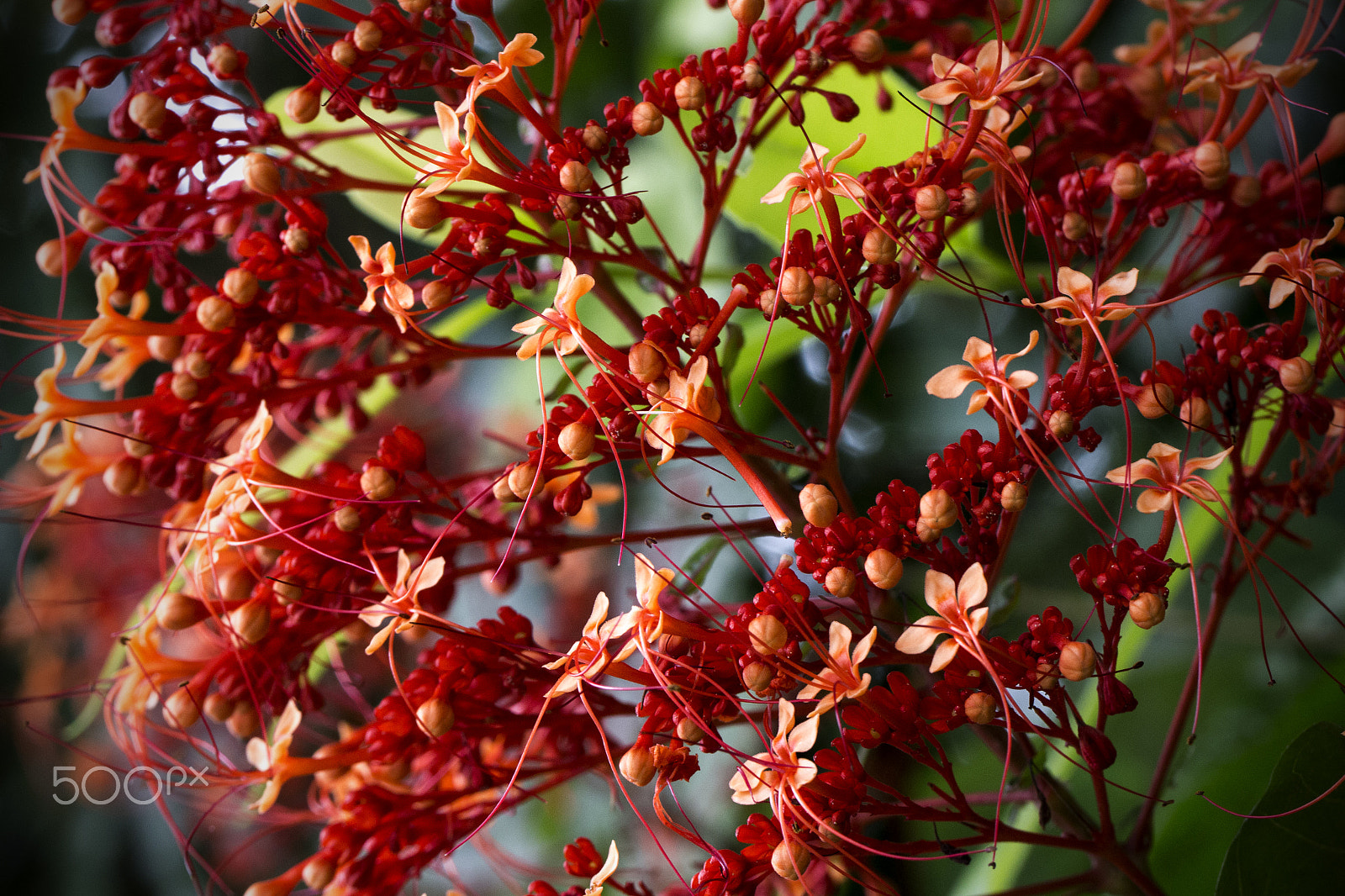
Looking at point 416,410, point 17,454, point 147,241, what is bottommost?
point 17,454

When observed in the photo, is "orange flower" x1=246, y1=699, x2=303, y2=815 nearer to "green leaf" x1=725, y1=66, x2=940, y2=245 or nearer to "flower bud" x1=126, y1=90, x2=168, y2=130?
"flower bud" x1=126, y1=90, x2=168, y2=130

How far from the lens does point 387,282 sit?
0.54m

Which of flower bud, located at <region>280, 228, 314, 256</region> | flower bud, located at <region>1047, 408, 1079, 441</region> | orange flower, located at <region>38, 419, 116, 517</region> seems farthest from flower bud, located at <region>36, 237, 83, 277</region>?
flower bud, located at <region>1047, 408, 1079, 441</region>

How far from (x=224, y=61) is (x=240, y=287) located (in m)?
0.16

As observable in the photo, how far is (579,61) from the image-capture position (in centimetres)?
105

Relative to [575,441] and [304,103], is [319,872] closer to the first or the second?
[575,441]

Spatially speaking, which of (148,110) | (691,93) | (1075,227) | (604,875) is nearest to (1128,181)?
(1075,227)

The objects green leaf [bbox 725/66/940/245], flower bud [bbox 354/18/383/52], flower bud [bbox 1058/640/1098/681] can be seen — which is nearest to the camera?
flower bud [bbox 1058/640/1098/681]

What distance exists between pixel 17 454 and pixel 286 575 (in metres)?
1.07

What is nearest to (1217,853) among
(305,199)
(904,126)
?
(904,126)

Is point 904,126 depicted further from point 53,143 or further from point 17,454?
point 17,454

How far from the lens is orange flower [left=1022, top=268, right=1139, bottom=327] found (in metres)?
0.47

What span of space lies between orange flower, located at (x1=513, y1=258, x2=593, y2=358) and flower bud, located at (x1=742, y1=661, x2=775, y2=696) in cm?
18

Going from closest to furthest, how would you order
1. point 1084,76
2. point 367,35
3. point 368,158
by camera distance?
point 367,35 → point 1084,76 → point 368,158
